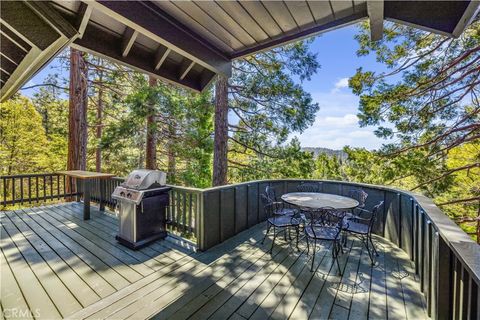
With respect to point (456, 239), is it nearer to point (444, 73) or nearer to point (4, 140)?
point (444, 73)

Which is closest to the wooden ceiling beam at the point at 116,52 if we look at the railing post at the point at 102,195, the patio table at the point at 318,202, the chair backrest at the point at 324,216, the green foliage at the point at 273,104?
the patio table at the point at 318,202

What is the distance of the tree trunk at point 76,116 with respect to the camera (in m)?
6.66

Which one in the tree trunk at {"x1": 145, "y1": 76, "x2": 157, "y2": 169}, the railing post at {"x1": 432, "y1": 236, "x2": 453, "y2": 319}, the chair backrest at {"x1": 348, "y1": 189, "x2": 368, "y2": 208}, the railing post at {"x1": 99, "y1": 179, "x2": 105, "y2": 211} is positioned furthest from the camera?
the tree trunk at {"x1": 145, "y1": 76, "x2": 157, "y2": 169}

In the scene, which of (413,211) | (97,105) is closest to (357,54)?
(413,211)

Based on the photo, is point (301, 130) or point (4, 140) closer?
point (301, 130)

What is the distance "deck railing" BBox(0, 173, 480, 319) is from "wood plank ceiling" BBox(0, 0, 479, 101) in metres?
1.60

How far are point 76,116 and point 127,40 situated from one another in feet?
19.3

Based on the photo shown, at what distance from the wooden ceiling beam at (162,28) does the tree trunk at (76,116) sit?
6.35m

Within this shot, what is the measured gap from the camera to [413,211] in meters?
3.12

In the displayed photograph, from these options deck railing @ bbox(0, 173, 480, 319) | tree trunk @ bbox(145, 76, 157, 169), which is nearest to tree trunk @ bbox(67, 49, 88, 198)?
deck railing @ bbox(0, 173, 480, 319)

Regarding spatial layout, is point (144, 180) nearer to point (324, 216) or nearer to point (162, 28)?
point (162, 28)

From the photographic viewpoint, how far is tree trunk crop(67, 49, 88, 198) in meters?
6.66

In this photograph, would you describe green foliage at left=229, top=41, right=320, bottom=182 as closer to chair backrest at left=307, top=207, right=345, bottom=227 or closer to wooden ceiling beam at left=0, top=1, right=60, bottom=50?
chair backrest at left=307, top=207, right=345, bottom=227

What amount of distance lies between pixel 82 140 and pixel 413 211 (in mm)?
8627
